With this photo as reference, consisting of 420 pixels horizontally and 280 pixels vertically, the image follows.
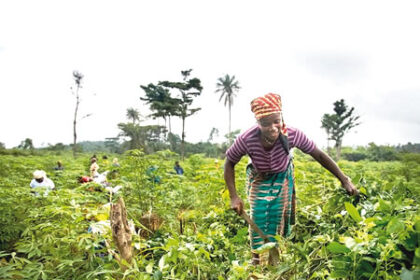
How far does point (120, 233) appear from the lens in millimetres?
1793

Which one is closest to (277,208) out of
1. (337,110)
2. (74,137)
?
Result: (74,137)

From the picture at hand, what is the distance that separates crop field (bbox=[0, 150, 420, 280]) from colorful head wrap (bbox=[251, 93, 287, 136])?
0.63 m

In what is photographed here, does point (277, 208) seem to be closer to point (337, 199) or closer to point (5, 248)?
point (337, 199)

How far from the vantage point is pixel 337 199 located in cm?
192

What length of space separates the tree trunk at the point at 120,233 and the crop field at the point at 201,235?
52 millimetres

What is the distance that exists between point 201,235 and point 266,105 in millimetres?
878

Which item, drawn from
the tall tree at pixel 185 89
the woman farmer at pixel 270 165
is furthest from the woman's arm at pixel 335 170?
the tall tree at pixel 185 89

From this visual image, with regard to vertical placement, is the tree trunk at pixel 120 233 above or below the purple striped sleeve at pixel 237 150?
below

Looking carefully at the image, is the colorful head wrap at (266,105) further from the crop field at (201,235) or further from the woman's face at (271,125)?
the crop field at (201,235)

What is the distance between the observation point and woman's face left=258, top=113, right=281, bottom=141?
1966 millimetres

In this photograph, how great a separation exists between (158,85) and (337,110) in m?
22.4

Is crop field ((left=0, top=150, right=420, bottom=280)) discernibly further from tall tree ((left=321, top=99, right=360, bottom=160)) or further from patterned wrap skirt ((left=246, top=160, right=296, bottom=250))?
tall tree ((left=321, top=99, right=360, bottom=160))

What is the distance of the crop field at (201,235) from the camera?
0.92m

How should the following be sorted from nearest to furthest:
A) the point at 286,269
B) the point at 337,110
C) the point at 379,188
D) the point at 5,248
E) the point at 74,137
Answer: the point at 286,269 → the point at 379,188 → the point at 5,248 → the point at 74,137 → the point at 337,110
